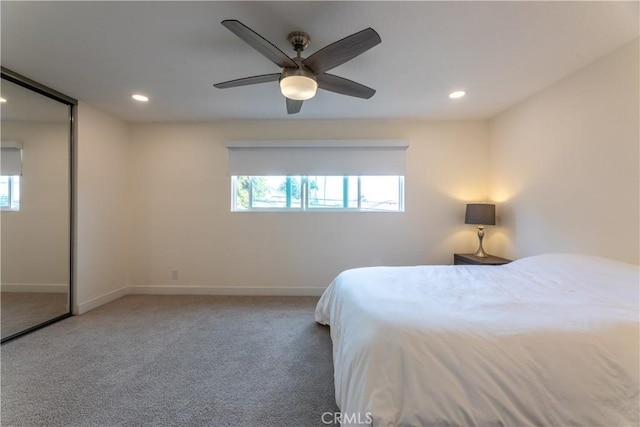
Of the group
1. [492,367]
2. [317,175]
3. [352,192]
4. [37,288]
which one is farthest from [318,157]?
[37,288]

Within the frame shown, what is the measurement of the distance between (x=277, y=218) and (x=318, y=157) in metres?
1.00

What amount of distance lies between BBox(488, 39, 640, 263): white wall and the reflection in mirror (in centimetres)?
488

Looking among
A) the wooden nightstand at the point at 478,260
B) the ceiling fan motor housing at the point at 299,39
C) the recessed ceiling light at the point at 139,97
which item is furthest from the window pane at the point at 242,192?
the wooden nightstand at the point at 478,260

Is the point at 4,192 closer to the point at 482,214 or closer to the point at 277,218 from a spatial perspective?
the point at 277,218

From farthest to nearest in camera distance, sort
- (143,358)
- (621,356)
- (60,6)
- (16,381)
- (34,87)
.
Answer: (34,87)
(143,358)
(16,381)
(60,6)
(621,356)

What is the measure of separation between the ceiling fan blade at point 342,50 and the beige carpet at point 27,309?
3.36 m

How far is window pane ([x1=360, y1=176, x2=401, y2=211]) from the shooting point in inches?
143

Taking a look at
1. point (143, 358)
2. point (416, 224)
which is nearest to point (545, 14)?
point (416, 224)

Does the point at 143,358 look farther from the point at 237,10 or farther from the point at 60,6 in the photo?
the point at 237,10

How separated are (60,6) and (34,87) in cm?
149

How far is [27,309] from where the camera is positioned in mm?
2520

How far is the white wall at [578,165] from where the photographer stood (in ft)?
6.03

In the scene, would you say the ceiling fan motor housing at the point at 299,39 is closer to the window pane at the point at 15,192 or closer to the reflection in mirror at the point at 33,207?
the reflection in mirror at the point at 33,207

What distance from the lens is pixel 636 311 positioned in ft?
4.27
